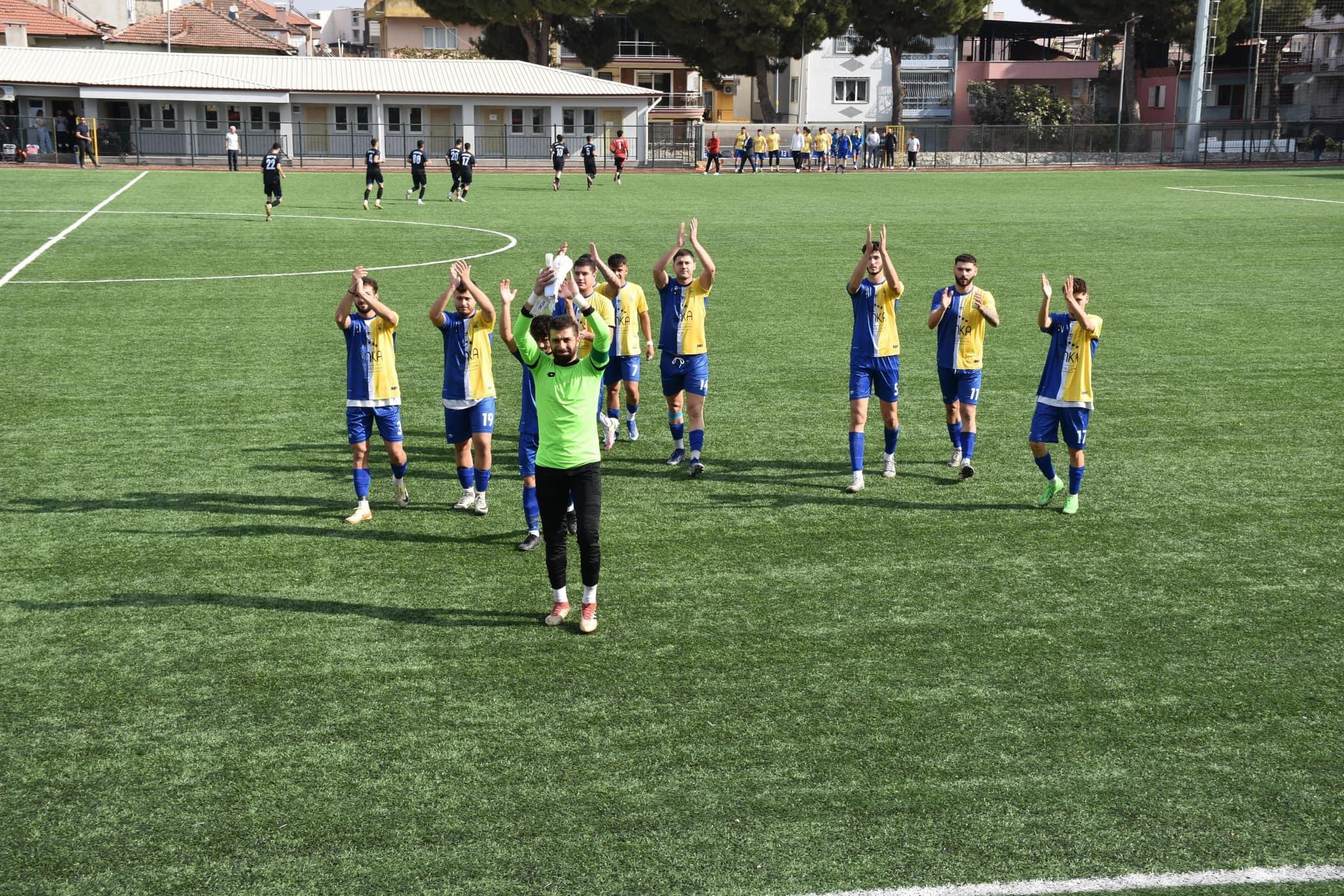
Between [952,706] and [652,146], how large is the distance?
6395 centimetres

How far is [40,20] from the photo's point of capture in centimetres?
7981

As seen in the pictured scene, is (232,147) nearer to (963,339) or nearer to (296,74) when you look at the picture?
(296,74)

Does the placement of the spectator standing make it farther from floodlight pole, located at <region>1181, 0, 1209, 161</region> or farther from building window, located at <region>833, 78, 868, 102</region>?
building window, located at <region>833, 78, 868, 102</region>

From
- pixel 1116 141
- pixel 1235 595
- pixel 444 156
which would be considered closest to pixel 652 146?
pixel 444 156

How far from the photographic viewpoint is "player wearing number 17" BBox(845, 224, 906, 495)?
1173 centimetres

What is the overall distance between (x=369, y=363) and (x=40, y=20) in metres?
82.6

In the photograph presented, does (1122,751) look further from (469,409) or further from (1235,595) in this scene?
(469,409)

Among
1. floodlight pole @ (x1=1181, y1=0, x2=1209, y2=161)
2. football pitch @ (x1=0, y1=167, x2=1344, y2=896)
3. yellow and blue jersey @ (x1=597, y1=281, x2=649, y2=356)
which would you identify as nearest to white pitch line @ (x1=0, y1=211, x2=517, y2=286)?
football pitch @ (x1=0, y1=167, x2=1344, y2=896)

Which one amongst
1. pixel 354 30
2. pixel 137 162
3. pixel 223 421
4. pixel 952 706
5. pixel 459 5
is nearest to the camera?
pixel 952 706

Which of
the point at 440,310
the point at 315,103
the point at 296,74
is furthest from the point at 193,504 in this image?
the point at 296,74

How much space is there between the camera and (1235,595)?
30.8 ft

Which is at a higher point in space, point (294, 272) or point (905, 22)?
point (905, 22)

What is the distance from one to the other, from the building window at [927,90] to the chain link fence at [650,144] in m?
21.9

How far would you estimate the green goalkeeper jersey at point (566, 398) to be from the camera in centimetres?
843
